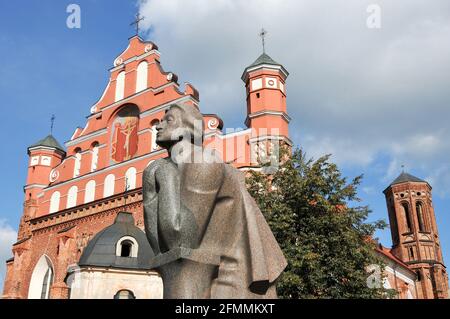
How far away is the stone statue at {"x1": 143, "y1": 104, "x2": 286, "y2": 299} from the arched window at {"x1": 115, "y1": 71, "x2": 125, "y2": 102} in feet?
76.8

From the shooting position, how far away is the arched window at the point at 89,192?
25.2 m

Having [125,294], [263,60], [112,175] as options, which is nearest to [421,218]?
[263,60]

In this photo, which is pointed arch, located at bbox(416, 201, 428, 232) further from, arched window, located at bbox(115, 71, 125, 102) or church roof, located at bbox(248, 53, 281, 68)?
arched window, located at bbox(115, 71, 125, 102)

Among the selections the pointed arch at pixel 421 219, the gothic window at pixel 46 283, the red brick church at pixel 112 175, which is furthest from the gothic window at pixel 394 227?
the gothic window at pixel 46 283

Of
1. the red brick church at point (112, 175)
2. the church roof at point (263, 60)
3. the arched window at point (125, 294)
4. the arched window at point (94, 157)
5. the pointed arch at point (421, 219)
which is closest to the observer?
the arched window at point (125, 294)

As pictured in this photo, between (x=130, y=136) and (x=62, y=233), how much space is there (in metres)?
6.02

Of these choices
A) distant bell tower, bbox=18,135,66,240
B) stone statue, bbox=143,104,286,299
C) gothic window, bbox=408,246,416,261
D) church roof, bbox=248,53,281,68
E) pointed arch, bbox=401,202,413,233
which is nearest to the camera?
stone statue, bbox=143,104,286,299

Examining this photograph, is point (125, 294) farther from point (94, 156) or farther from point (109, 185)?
point (94, 156)

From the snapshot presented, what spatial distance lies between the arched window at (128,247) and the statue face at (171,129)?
17.5 meters

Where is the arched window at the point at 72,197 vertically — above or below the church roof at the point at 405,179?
below

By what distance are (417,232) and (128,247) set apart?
38.7 meters

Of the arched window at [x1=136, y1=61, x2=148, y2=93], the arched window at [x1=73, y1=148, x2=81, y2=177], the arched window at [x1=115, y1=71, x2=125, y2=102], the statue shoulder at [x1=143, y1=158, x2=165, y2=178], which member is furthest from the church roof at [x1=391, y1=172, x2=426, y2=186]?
the statue shoulder at [x1=143, y1=158, x2=165, y2=178]

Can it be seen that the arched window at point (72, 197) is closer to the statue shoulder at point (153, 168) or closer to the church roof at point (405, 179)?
the statue shoulder at point (153, 168)

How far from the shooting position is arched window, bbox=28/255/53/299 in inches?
995
